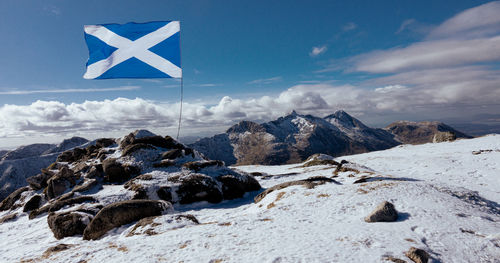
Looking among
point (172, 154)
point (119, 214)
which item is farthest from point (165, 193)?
point (119, 214)

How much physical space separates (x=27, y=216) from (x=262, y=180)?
87.6 feet

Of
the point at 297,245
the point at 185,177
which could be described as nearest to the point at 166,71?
the point at 185,177

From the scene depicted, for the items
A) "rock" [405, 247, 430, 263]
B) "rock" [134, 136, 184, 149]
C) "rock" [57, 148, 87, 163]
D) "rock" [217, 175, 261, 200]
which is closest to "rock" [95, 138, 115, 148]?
"rock" [57, 148, 87, 163]

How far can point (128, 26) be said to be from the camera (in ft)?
60.6

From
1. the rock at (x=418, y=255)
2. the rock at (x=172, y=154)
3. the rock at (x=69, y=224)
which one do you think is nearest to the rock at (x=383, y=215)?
the rock at (x=418, y=255)

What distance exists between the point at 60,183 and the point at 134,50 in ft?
64.2

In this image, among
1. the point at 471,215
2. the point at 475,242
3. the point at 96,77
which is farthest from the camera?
the point at 96,77

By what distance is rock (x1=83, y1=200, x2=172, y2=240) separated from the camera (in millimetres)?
14188

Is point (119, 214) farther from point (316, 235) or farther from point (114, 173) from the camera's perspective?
point (114, 173)

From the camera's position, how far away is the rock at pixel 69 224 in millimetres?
15312

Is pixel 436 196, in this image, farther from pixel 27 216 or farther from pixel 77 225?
pixel 27 216

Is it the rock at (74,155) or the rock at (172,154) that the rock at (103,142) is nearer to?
the rock at (74,155)

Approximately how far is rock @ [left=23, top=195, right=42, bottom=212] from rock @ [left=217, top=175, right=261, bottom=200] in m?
20.2

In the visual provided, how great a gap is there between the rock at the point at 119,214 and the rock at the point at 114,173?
42.3 feet
